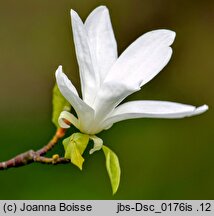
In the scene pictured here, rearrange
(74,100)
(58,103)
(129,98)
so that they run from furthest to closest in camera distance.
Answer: (129,98) → (58,103) → (74,100)

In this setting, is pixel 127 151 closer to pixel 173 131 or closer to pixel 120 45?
pixel 173 131

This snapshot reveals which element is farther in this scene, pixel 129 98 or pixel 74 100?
pixel 129 98

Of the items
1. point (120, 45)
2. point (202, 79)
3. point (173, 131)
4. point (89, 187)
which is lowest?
point (89, 187)

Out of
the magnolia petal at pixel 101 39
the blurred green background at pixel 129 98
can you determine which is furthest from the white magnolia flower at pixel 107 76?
the blurred green background at pixel 129 98

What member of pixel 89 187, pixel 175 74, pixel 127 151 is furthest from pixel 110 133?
pixel 175 74

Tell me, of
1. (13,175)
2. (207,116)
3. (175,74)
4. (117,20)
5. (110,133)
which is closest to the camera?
(13,175)

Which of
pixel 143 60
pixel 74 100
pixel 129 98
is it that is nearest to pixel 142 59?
pixel 143 60

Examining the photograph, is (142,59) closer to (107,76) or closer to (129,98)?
(107,76)
